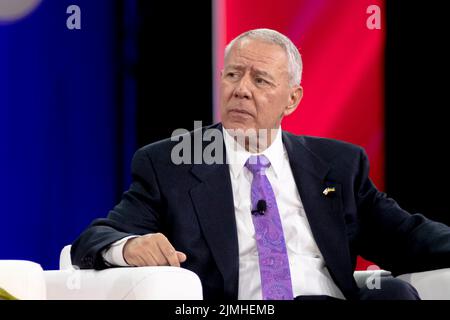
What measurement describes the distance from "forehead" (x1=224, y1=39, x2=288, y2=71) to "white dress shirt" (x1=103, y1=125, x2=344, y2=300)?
0.70 ft

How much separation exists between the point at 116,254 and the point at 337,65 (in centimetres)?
196

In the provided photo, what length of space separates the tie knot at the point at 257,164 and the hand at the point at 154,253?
482 millimetres

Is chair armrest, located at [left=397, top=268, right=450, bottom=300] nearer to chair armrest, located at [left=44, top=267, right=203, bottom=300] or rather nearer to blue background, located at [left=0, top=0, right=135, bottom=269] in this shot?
chair armrest, located at [left=44, top=267, right=203, bottom=300]

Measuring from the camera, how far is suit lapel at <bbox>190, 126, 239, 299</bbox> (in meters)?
2.23

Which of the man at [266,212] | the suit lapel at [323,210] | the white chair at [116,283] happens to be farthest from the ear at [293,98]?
the white chair at [116,283]

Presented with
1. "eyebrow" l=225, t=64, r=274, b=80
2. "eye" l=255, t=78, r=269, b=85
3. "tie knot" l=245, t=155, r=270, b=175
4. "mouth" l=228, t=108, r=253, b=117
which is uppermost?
"eyebrow" l=225, t=64, r=274, b=80

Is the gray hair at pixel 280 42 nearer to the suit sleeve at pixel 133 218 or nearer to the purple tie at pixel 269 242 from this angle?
the purple tie at pixel 269 242

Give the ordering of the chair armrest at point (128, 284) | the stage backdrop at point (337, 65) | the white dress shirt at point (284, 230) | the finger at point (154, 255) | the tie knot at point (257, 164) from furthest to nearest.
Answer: the stage backdrop at point (337, 65) < the tie knot at point (257, 164) < the white dress shirt at point (284, 230) < the finger at point (154, 255) < the chair armrest at point (128, 284)

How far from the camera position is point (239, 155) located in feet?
8.02

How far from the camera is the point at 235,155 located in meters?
2.45

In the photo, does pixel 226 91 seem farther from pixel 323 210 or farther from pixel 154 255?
pixel 154 255

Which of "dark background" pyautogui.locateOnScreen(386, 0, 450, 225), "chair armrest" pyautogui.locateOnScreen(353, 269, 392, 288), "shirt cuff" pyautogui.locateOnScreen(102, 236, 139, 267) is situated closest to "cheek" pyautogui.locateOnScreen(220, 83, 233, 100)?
"shirt cuff" pyautogui.locateOnScreen(102, 236, 139, 267)

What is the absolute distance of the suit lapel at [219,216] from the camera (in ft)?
7.30

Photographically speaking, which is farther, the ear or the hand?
the ear
